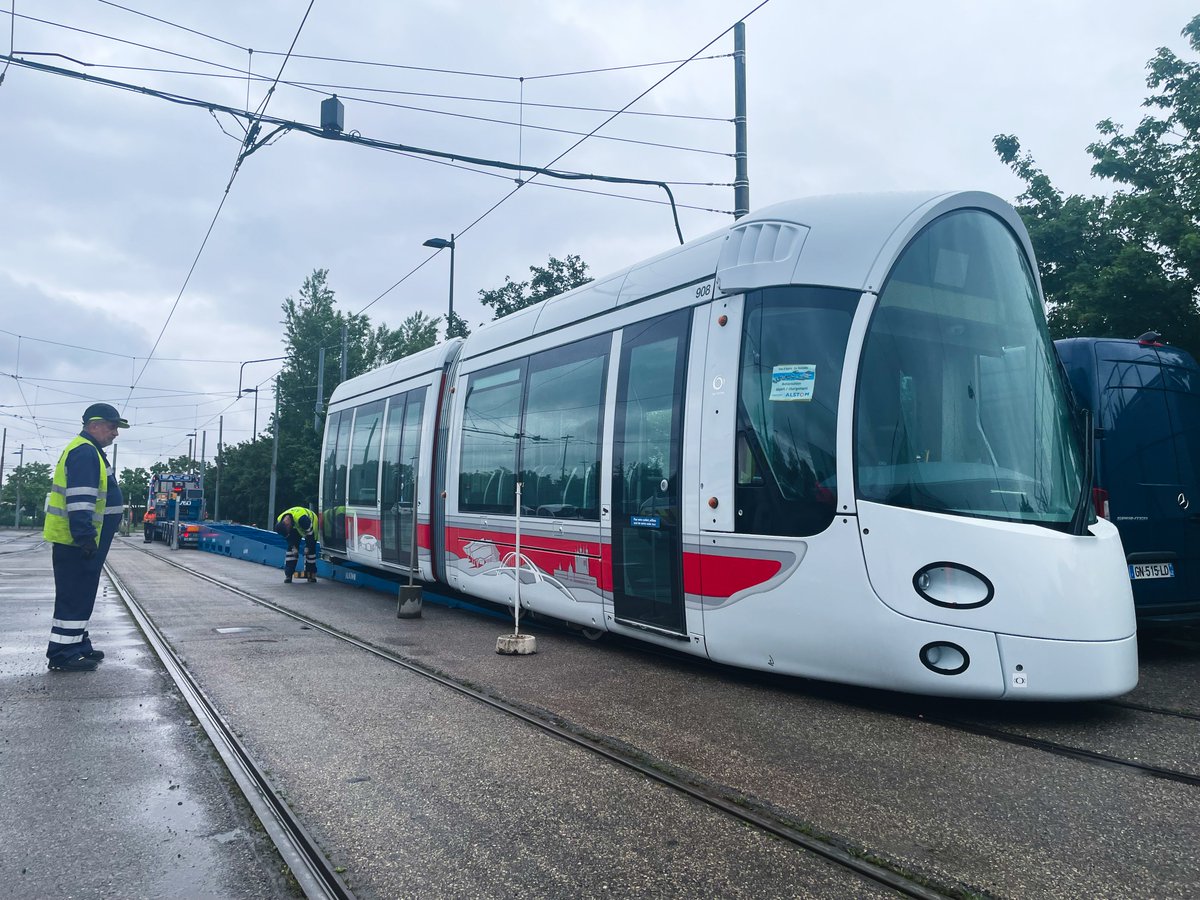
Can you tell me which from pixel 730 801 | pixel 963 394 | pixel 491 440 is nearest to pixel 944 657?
pixel 963 394

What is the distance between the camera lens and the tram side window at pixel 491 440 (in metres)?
9.25

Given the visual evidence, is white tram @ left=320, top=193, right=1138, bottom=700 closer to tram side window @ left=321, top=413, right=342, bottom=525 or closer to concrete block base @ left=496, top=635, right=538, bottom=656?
concrete block base @ left=496, top=635, right=538, bottom=656

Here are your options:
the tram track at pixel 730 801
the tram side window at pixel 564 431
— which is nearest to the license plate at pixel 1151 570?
the tram side window at pixel 564 431

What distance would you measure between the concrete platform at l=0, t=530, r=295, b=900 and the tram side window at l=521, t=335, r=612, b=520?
338 centimetres

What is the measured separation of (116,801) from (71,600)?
3.64 metres

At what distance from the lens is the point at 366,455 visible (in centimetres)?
1385

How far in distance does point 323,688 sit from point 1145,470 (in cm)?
708

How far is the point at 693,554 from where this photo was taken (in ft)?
20.7

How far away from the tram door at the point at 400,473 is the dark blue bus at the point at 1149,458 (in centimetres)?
739

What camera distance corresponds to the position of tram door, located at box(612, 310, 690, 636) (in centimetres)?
660

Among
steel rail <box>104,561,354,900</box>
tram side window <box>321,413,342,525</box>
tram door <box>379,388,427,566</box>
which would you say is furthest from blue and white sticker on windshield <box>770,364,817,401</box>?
tram side window <box>321,413,342,525</box>

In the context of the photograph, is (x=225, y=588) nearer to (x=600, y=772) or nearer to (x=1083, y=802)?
(x=600, y=772)

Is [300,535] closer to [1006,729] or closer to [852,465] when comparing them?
[852,465]

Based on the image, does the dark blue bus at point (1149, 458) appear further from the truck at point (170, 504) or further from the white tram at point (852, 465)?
the truck at point (170, 504)
